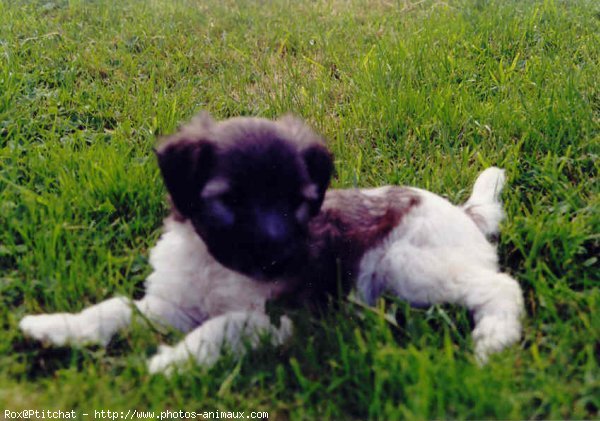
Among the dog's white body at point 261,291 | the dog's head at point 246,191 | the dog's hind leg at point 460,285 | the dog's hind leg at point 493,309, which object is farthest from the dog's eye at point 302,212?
the dog's hind leg at point 493,309

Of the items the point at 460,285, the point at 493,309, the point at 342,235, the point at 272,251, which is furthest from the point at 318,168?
the point at 493,309

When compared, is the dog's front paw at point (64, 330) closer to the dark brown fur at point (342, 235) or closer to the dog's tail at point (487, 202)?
the dark brown fur at point (342, 235)

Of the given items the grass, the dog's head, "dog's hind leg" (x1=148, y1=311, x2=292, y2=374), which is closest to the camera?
the grass

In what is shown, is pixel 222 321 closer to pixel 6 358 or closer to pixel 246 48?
pixel 6 358

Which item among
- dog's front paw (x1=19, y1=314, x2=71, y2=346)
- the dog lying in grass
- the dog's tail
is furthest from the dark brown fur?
dog's front paw (x1=19, y1=314, x2=71, y2=346)

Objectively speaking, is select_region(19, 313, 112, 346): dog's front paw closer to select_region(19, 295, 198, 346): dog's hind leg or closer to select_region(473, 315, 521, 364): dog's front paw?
select_region(19, 295, 198, 346): dog's hind leg

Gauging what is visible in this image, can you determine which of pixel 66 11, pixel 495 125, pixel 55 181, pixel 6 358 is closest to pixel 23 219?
pixel 55 181
